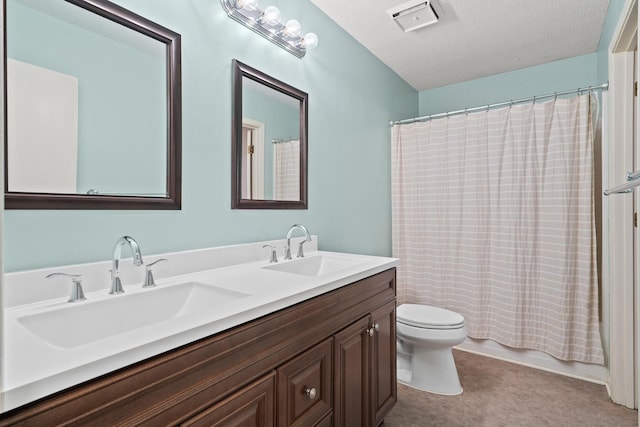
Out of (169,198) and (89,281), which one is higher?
(169,198)

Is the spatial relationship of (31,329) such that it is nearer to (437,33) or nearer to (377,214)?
(377,214)

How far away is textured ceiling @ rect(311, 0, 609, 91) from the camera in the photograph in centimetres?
203

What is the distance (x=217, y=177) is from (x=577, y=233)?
7.45 feet

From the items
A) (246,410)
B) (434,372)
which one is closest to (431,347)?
(434,372)

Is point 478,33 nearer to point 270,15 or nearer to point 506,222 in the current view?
point 506,222

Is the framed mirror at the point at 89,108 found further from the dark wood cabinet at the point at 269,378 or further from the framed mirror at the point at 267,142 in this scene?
the dark wood cabinet at the point at 269,378

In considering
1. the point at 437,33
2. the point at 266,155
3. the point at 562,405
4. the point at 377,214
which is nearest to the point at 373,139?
the point at 377,214

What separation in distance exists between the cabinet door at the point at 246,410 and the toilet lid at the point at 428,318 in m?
1.33

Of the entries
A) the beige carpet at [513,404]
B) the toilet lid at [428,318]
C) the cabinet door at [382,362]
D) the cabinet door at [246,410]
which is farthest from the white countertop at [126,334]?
the beige carpet at [513,404]

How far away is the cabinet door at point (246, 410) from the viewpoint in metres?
0.78

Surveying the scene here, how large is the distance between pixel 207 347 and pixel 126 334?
172mm

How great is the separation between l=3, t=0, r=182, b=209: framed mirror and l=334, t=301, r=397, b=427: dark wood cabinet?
0.88 m

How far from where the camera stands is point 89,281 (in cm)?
104

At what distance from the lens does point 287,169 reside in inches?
71.9
